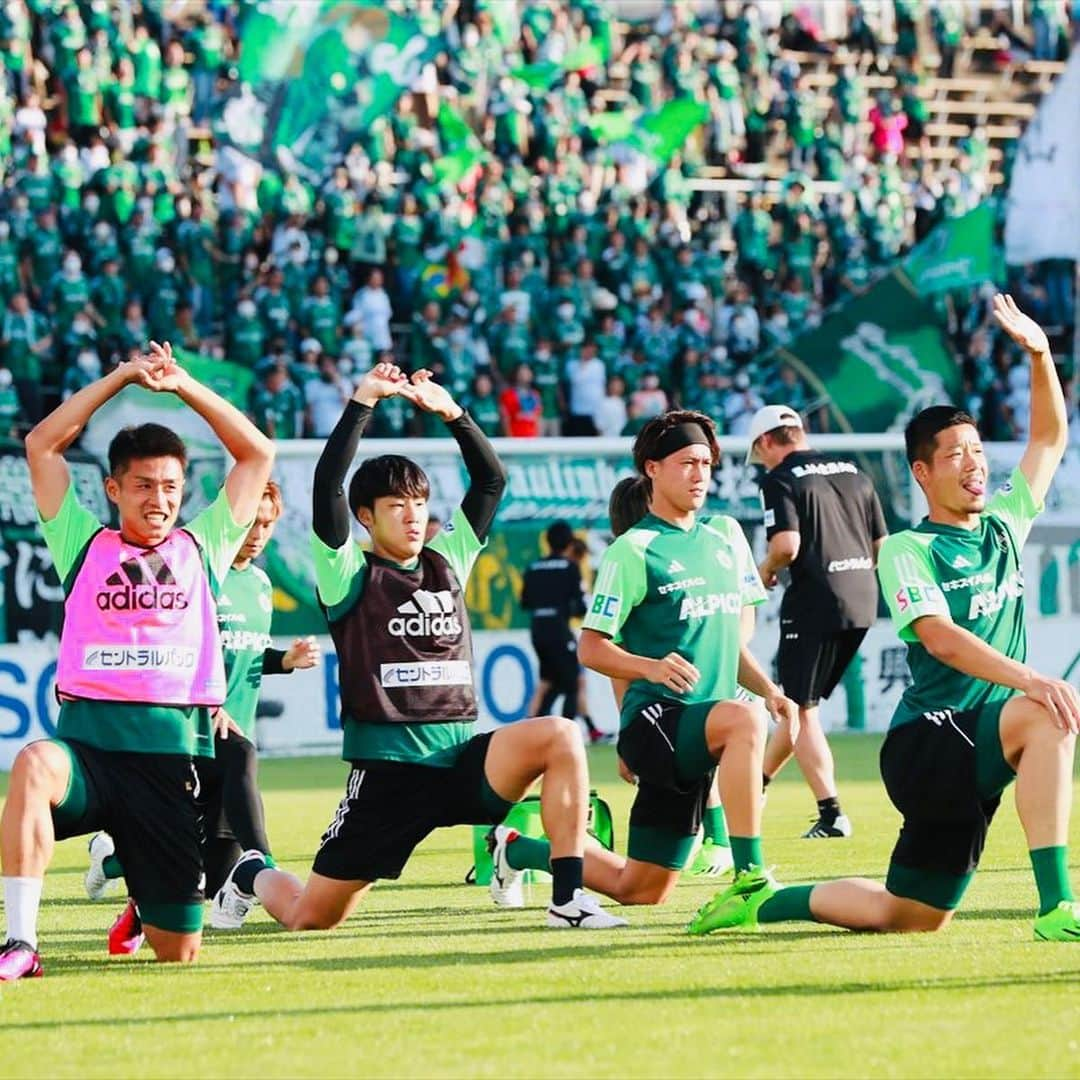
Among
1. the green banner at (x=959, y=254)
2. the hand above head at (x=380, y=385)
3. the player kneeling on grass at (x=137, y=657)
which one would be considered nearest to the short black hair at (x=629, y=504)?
the hand above head at (x=380, y=385)

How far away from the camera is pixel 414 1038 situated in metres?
6.09

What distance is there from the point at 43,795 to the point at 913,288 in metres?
19.6

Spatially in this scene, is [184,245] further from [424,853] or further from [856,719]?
[424,853]

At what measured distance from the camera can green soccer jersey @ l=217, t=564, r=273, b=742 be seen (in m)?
9.88

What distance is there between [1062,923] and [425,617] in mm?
2491

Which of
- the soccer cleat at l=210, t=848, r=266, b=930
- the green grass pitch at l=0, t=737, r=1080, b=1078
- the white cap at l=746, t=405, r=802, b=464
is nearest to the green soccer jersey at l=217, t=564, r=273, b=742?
the soccer cleat at l=210, t=848, r=266, b=930

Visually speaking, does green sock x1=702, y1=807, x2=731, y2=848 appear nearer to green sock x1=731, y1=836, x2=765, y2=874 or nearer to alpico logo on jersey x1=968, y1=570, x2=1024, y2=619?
green sock x1=731, y1=836, x2=765, y2=874

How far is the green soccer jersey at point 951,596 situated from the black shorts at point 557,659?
11.6 meters

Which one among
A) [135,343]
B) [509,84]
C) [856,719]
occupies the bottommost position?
[856,719]

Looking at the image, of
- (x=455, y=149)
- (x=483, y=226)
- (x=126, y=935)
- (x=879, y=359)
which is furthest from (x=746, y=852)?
(x=455, y=149)

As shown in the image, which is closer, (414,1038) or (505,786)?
(414,1038)

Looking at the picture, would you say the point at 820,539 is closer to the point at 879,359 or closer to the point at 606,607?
the point at 606,607

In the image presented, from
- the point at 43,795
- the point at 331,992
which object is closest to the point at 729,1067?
the point at 331,992

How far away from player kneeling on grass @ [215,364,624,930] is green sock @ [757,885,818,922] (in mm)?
588
